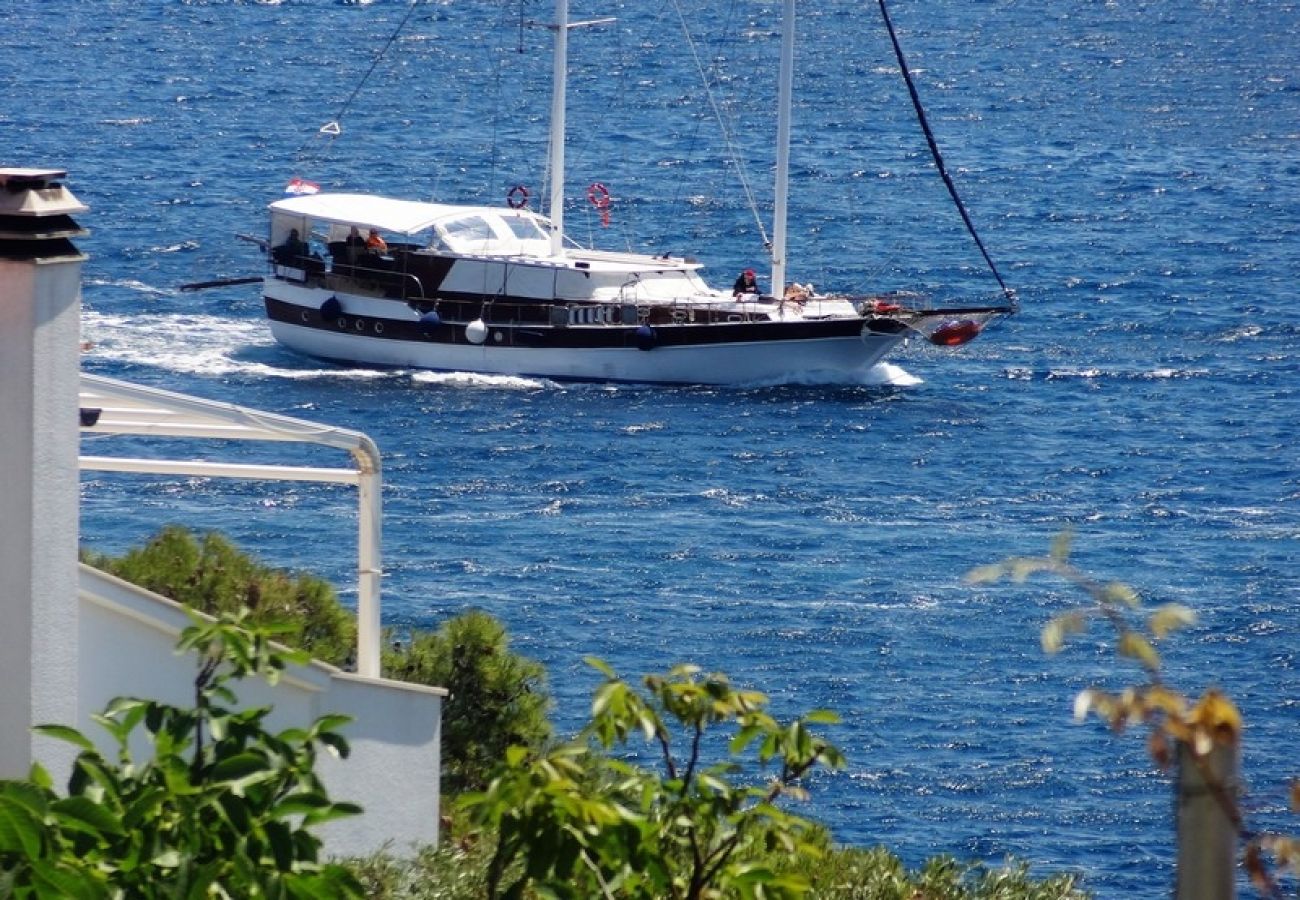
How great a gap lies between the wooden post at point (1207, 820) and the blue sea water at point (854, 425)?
63 cm

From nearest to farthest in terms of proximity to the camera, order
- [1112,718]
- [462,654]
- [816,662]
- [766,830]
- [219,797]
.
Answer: [1112,718], [219,797], [766,830], [462,654], [816,662]

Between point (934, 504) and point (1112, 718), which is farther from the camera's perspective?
point (934, 504)

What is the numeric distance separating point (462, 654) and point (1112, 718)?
9.34m

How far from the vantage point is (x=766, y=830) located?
7293 mm

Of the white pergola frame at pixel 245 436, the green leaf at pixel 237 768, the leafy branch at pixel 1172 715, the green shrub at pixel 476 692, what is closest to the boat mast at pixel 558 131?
the green shrub at pixel 476 692

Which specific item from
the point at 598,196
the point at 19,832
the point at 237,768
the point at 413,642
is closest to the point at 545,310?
the point at 598,196

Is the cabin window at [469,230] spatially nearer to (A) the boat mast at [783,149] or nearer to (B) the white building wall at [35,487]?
(A) the boat mast at [783,149]

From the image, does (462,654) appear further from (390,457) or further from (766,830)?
(390,457)

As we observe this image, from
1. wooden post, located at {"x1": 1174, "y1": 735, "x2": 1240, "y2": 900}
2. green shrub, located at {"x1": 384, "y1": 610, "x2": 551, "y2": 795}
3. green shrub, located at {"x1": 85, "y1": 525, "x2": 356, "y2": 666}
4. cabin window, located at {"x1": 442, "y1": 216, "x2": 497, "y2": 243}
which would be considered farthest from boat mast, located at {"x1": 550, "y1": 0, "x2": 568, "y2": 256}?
wooden post, located at {"x1": 1174, "y1": 735, "x2": 1240, "y2": 900}

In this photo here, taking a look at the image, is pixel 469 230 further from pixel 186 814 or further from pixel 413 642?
pixel 186 814

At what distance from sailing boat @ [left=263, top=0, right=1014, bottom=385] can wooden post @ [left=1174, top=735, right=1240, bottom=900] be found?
4264 centimetres

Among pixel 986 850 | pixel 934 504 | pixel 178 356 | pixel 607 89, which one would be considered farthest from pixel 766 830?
pixel 607 89

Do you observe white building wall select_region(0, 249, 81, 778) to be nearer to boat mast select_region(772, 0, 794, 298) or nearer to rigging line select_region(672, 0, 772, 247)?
rigging line select_region(672, 0, 772, 247)

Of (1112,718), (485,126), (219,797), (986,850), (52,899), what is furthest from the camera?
(485,126)
